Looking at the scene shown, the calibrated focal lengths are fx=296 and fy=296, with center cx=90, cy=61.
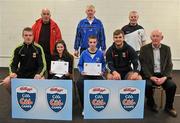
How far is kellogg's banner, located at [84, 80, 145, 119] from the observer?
3892 mm

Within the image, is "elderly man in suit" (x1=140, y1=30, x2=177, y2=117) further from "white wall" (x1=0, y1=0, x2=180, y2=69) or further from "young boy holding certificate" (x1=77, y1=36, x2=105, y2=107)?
"white wall" (x1=0, y1=0, x2=180, y2=69)

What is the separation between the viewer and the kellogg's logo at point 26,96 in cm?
389

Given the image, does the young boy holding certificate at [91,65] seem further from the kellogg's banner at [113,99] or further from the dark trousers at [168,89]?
the dark trousers at [168,89]

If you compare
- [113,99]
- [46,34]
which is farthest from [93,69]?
[46,34]

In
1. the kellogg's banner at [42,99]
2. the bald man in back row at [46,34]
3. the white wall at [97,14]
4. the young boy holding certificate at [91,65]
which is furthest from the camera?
the white wall at [97,14]

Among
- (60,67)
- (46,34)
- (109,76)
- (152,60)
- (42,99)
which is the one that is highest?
(46,34)

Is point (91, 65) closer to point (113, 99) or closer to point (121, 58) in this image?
point (121, 58)

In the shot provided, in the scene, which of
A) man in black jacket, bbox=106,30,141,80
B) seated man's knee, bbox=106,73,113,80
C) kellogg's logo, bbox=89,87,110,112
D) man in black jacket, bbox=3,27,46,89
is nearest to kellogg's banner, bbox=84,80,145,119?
kellogg's logo, bbox=89,87,110,112

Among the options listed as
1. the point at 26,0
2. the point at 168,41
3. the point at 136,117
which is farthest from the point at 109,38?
the point at 136,117

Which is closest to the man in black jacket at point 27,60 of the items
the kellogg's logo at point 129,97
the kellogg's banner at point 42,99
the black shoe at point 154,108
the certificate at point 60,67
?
the certificate at point 60,67

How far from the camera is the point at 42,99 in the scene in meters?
3.93

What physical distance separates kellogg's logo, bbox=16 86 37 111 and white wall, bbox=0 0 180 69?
351cm

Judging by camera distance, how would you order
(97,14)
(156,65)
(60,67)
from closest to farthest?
1. (60,67)
2. (156,65)
3. (97,14)

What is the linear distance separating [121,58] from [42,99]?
1.32 m
